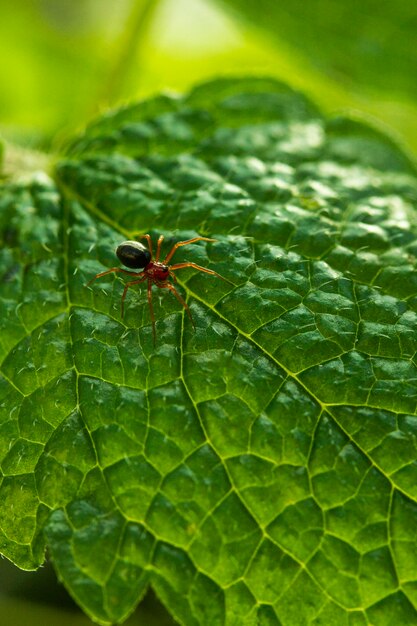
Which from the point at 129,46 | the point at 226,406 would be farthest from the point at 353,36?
Answer: the point at 226,406

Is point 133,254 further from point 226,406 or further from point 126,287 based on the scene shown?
point 226,406

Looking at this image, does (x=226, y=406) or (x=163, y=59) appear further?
(x=163, y=59)

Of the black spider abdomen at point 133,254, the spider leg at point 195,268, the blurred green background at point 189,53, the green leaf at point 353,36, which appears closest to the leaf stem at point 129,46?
the blurred green background at point 189,53

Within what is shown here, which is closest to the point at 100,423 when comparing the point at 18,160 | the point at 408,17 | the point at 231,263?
the point at 231,263

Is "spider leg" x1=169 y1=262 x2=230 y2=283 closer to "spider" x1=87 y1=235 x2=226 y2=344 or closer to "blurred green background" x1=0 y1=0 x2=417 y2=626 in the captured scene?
"spider" x1=87 y1=235 x2=226 y2=344

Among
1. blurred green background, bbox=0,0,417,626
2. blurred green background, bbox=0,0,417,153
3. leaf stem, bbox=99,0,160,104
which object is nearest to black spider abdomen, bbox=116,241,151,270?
blurred green background, bbox=0,0,417,626

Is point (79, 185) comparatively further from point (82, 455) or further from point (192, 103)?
point (82, 455)

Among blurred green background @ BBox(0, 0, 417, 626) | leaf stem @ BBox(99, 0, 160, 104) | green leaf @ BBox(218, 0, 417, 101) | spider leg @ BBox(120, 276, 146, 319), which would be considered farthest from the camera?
leaf stem @ BBox(99, 0, 160, 104)
